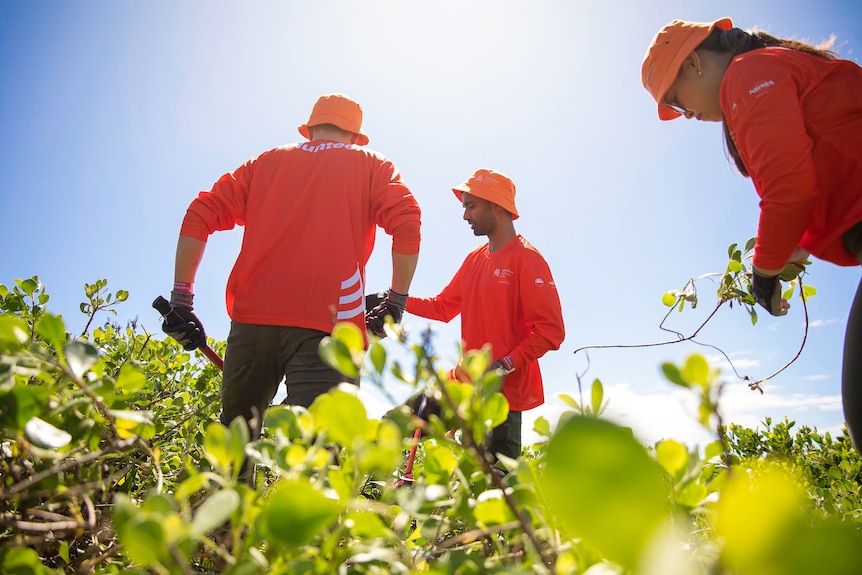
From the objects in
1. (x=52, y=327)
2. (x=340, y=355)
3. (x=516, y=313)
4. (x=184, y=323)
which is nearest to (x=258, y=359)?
(x=184, y=323)

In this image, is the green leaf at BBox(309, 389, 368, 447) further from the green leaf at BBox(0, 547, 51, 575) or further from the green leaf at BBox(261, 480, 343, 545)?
the green leaf at BBox(0, 547, 51, 575)

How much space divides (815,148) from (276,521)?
1.94 meters

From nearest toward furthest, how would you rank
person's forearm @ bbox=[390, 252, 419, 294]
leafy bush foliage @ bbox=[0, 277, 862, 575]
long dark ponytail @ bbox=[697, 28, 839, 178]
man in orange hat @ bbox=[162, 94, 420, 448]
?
leafy bush foliage @ bbox=[0, 277, 862, 575], long dark ponytail @ bbox=[697, 28, 839, 178], man in orange hat @ bbox=[162, 94, 420, 448], person's forearm @ bbox=[390, 252, 419, 294]

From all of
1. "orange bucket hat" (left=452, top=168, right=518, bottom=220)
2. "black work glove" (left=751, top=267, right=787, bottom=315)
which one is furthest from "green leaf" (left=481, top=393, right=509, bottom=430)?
"orange bucket hat" (left=452, top=168, right=518, bottom=220)

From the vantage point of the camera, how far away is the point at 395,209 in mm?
2568

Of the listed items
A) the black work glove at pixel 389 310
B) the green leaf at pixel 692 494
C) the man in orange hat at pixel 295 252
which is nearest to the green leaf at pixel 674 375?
the green leaf at pixel 692 494

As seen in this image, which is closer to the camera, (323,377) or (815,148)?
(815,148)

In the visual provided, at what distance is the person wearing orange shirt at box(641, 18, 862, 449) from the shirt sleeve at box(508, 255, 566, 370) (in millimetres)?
1433

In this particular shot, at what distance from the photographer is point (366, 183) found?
2605 millimetres

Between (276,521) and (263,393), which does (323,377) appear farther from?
(276,521)

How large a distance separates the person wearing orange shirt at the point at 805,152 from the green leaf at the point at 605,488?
1.68 metres

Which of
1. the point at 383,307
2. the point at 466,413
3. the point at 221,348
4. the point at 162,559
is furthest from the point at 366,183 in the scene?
the point at 162,559

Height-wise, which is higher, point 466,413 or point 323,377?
point 466,413

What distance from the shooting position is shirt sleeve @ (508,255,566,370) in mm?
3102
